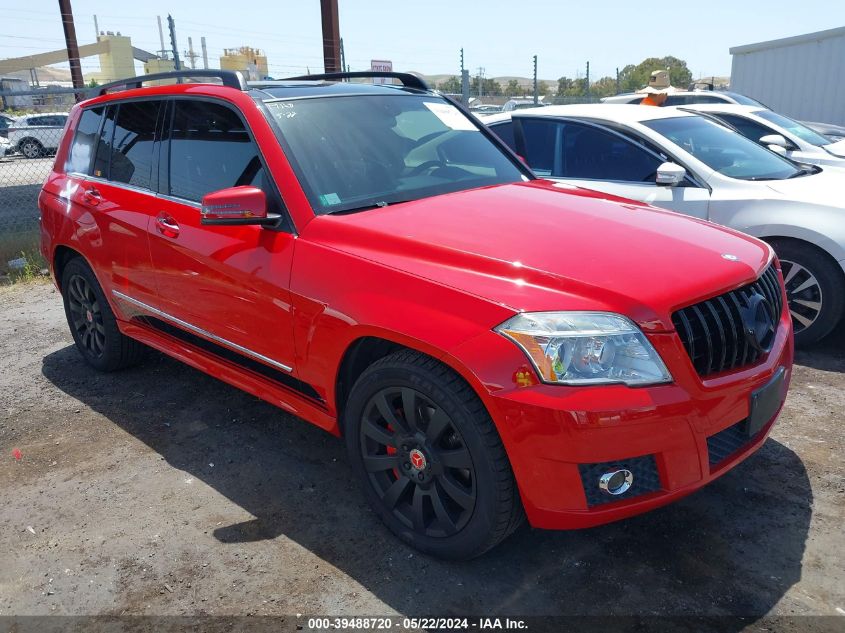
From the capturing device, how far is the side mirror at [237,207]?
3041 millimetres

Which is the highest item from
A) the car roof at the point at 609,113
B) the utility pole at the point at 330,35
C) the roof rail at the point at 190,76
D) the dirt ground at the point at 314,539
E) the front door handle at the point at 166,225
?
the utility pole at the point at 330,35

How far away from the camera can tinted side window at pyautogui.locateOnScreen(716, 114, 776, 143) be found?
8.49 metres

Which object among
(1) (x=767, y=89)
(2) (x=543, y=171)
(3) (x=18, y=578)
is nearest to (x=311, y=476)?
(3) (x=18, y=578)

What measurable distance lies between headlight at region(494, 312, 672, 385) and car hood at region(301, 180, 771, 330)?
0.04 m

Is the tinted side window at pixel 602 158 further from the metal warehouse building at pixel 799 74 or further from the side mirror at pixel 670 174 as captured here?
the metal warehouse building at pixel 799 74

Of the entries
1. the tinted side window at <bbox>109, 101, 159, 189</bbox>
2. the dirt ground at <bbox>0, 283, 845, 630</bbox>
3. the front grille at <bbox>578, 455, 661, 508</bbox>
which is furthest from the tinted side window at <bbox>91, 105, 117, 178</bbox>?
the front grille at <bbox>578, 455, 661, 508</bbox>

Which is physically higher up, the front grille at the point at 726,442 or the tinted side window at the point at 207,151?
the tinted side window at the point at 207,151

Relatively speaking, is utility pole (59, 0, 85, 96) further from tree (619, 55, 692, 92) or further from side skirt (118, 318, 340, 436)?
tree (619, 55, 692, 92)

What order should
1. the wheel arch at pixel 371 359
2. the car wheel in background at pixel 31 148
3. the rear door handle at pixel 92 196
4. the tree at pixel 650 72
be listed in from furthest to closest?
the tree at pixel 650 72 → the car wheel in background at pixel 31 148 → the rear door handle at pixel 92 196 → the wheel arch at pixel 371 359

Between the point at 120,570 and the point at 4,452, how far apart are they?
1594mm

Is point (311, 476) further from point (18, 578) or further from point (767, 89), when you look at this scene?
point (767, 89)

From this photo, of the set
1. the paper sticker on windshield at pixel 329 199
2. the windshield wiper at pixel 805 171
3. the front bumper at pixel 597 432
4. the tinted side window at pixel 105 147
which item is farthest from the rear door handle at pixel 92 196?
the windshield wiper at pixel 805 171

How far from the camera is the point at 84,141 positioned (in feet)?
15.6

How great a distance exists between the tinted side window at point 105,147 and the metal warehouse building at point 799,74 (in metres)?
17.5
